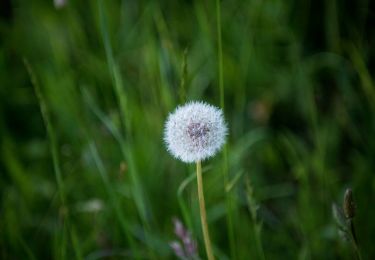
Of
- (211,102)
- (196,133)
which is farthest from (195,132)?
(211,102)

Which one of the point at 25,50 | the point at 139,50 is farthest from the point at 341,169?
the point at 25,50

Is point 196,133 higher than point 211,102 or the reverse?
the reverse

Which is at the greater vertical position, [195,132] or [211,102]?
[211,102]

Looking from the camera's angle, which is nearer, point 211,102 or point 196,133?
point 196,133

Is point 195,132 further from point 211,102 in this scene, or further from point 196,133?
point 211,102

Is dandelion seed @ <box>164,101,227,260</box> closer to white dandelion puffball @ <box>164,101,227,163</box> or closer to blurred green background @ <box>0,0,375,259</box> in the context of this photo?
white dandelion puffball @ <box>164,101,227,163</box>
